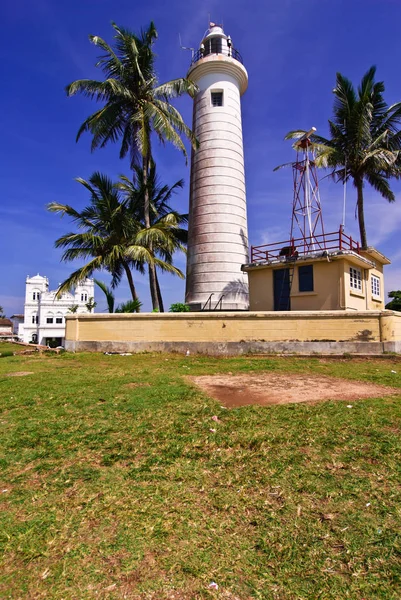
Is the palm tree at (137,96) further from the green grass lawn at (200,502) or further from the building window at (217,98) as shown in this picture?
the green grass lawn at (200,502)

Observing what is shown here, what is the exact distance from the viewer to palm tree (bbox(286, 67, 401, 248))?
2022cm

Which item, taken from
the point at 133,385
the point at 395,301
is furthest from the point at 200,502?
the point at 395,301

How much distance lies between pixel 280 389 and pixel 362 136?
1812 centimetres

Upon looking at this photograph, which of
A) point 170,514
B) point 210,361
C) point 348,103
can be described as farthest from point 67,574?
point 348,103

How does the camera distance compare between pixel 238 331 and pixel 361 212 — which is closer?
pixel 238 331

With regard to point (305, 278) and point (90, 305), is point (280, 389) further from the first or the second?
point (90, 305)

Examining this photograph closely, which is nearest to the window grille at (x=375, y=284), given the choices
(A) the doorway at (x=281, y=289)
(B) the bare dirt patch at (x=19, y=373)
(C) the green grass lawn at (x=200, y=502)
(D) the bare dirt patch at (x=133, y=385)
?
(A) the doorway at (x=281, y=289)

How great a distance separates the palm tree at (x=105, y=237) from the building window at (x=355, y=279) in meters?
8.15

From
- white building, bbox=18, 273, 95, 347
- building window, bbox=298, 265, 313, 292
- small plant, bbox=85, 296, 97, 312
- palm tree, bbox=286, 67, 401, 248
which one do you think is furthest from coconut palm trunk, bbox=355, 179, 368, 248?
white building, bbox=18, 273, 95, 347

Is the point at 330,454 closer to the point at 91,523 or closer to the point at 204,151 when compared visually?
the point at 91,523

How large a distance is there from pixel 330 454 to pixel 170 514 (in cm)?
186

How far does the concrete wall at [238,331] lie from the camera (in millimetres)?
11961

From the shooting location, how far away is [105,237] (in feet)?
64.6

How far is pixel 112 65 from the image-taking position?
17.9m
